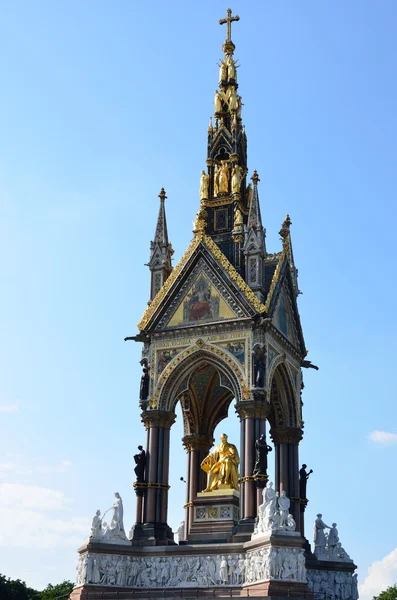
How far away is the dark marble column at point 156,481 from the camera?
27.5 metres

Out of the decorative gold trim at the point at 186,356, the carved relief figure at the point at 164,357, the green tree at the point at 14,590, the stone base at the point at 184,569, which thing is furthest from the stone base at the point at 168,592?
the green tree at the point at 14,590

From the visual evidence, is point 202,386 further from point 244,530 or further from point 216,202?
point 244,530

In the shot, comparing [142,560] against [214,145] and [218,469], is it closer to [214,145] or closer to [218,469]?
[218,469]

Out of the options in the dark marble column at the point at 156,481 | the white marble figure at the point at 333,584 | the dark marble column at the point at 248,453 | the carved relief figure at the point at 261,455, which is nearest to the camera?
the dark marble column at the point at 248,453

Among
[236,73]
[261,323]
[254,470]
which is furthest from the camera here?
[236,73]

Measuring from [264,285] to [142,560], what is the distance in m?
9.42

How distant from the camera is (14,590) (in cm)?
5000

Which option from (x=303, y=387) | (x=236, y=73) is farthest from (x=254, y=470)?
(x=236, y=73)

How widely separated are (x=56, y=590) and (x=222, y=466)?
1148 inches

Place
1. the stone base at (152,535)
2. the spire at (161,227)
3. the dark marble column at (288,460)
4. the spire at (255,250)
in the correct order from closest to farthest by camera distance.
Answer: the stone base at (152,535) < the spire at (255,250) < the dark marble column at (288,460) < the spire at (161,227)

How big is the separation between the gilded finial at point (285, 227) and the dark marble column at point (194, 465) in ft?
25.0

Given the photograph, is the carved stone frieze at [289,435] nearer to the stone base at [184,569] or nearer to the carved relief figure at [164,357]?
the carved relief figure at [164,357]

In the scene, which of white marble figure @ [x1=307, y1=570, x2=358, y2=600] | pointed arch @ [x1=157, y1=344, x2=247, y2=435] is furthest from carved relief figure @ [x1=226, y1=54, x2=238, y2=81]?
white marble figure @ [x1=307, y1=570, x2=358, y2=600]

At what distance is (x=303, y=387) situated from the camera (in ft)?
105
